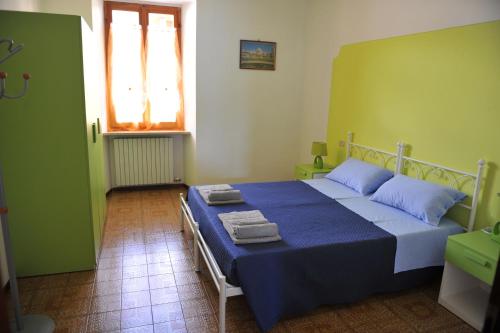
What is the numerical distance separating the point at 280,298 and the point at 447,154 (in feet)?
6.00

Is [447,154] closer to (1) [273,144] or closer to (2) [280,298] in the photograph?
(2) [280,298]

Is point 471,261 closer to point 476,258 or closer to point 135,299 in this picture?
point 476,258

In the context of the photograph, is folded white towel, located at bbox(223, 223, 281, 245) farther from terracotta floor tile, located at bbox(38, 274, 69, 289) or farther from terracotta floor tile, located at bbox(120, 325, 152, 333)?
terracotta floor tile, located at bbox(38, 274, 69, 289)

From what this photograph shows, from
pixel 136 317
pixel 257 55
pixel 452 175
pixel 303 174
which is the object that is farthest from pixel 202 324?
pixel 257 55

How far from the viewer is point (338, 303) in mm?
2457

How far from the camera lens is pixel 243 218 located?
102 inches

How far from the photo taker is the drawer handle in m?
2.23

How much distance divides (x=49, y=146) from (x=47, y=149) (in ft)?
0.09

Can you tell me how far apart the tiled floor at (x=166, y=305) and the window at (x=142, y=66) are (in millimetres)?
2318

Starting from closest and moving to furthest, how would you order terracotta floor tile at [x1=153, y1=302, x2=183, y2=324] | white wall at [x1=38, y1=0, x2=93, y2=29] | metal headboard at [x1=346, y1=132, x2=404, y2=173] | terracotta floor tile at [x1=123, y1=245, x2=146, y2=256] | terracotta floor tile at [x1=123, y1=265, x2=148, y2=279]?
terracotta floor tile at [x1=153, y1=302, x2=183, y2=324] < terracotta floor tile at [x1=123, y1=265, x2=148, y2=279] < terracotta floor tile at [x1=123, y1=245, x2=146, y2=256] < metal headboard at [x1=346, y1=132, x2=404, y2=173] < white wall at [x1=38, y1=0, x2=93, y2=29]

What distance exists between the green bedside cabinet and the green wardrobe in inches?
106

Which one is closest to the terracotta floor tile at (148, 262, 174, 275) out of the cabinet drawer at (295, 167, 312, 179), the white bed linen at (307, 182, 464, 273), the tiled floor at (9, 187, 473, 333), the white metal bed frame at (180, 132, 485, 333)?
the tiled floor at (9, 187, 473, 333)

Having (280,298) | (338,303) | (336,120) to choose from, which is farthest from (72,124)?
(336,120)

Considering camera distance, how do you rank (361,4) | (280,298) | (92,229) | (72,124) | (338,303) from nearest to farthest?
1. (280,298)
2. (338,303)
3. (72,124)
4. (92,229)
5. (361,4)
